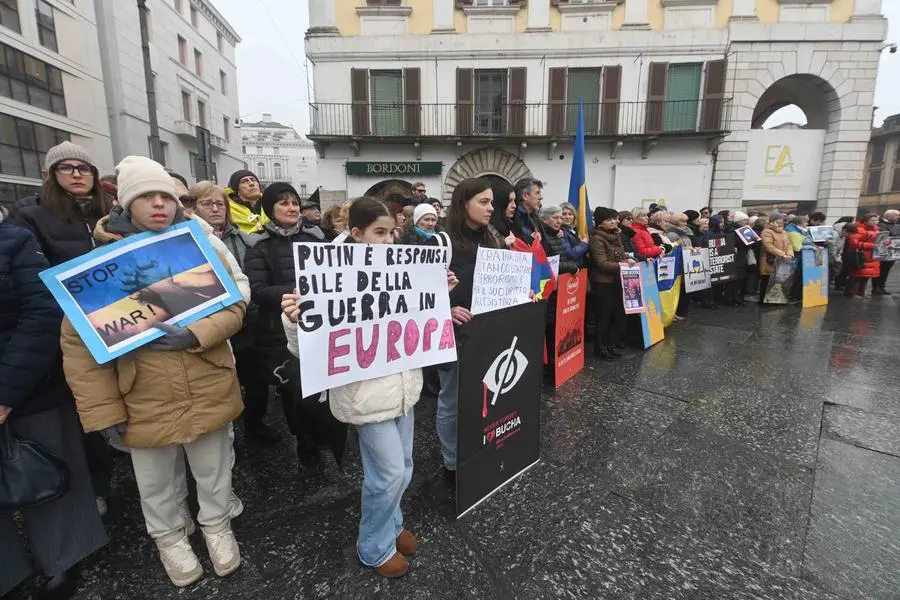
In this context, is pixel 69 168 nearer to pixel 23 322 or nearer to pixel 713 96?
pixel 23 322

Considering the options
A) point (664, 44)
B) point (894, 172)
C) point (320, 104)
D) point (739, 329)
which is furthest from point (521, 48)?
point (894, 172)

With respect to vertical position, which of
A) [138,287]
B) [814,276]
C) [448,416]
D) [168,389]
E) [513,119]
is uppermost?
[513,119]

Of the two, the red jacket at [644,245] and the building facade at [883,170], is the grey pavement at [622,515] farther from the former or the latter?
the building facade at [883,170]

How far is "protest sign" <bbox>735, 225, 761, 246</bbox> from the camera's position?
Result: 27.4ft

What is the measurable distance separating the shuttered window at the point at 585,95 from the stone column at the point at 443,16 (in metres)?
4.48

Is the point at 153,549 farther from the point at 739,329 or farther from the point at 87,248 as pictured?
the point at 739,329

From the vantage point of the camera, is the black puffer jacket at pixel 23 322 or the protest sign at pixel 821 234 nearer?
the black puffer jacket at pixel 23 322

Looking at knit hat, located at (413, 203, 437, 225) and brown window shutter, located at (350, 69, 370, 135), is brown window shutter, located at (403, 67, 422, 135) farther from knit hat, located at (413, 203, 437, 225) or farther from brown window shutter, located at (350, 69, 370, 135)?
knit hat, located at (413, 203, 437, 225)

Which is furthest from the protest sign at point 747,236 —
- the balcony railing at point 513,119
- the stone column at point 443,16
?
the stone column at point 443,16

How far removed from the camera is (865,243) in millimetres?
8797

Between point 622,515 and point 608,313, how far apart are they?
3.23 m

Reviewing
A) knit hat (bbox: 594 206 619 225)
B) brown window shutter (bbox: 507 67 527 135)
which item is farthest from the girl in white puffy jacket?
brown window shutter (bbox: 507 67 527 135)

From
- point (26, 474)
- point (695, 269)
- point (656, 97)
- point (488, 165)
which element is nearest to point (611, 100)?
point (656, 97)

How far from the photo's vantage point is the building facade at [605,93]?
1413 cm
